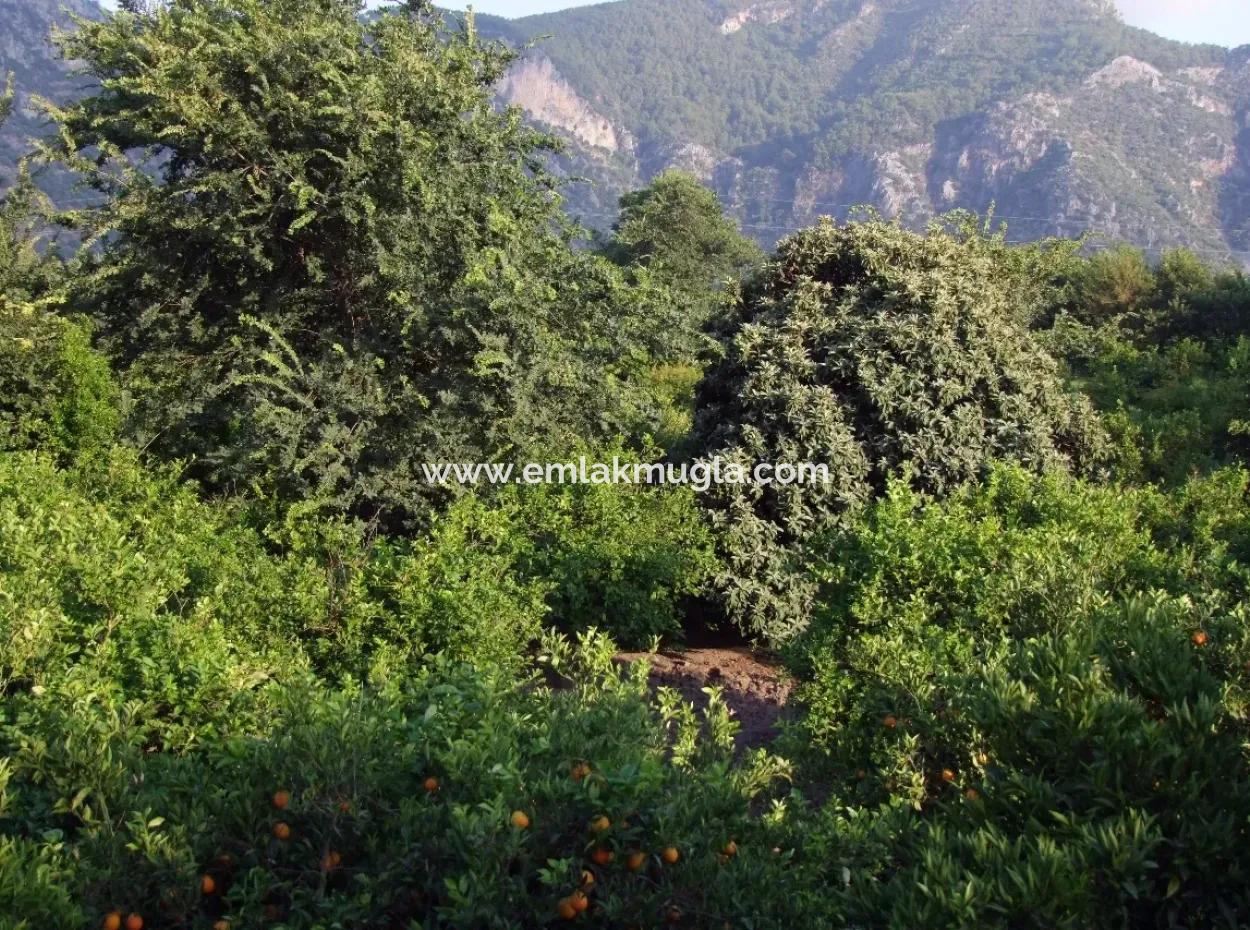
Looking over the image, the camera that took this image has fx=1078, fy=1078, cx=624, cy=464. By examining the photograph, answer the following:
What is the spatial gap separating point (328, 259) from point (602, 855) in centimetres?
761

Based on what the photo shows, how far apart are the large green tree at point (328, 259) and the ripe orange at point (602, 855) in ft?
18.8

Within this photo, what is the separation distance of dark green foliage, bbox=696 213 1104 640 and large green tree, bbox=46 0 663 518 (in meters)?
1.74

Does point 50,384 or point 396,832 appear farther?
point 50,384

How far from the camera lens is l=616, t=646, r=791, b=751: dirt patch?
5.76 meters

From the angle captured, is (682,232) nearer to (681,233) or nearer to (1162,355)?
(681,233)

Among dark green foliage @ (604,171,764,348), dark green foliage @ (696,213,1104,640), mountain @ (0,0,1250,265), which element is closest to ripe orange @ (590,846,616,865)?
dark green foliage @ (696,213,1104,640)

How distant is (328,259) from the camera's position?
910 cm

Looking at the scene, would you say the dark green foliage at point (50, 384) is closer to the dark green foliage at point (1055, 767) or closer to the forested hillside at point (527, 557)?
the forested hillside at point (527, 557)

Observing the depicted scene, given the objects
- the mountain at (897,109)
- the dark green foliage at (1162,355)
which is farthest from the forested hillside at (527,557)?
the mountain at (897,109)

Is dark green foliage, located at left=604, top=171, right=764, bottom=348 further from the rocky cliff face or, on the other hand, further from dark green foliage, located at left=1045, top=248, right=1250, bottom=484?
the rocky cliff face

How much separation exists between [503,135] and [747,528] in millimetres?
4405

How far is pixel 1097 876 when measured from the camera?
2.15m

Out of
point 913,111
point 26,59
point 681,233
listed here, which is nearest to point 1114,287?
point 681,233

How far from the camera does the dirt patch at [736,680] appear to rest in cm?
576
